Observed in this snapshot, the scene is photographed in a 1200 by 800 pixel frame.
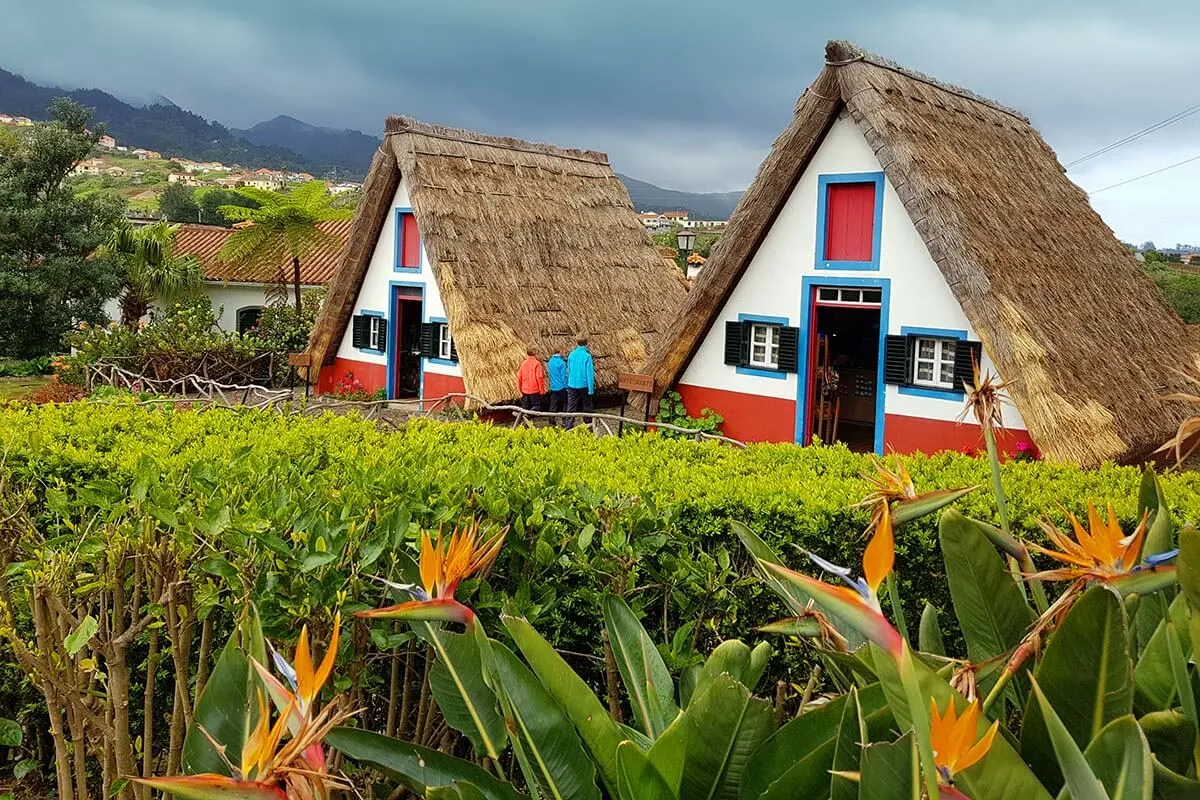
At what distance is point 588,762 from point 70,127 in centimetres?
2287

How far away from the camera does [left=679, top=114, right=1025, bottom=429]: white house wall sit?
33.4ft

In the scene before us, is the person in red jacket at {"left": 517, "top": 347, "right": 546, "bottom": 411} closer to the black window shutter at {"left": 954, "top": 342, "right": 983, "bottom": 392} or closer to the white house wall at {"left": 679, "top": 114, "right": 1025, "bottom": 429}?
the white house wall at {"left": 679, "top": 114, "right": 1025, "bottom": 429}

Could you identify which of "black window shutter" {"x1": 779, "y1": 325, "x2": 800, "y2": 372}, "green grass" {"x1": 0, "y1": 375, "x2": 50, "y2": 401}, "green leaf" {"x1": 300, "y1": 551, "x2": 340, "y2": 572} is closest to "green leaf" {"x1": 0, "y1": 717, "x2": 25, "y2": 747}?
"green leaf" {"x1": 300, "y1": 551, "x2": 340, "y2": 572}

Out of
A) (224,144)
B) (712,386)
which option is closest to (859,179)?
(712,386)

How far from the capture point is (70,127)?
20750 millimetres

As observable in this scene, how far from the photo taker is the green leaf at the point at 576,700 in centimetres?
190

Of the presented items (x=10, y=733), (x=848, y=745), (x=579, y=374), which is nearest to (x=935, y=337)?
(x=579, y=374)

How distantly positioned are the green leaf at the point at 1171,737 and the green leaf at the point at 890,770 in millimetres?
564

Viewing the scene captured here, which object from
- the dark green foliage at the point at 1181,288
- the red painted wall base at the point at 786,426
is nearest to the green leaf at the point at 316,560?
the red painted wall base at the point at 786,426

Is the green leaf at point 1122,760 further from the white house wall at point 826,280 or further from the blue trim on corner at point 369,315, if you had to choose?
the blue trim on corner at point 369,315

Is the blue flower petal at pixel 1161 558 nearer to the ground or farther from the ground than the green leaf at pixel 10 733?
farther from the ground

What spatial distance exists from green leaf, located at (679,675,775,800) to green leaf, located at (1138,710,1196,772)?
64cm

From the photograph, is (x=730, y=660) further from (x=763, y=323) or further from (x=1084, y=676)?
(x=763, y=323)

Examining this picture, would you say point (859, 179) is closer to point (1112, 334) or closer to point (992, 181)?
point (992, 181)
